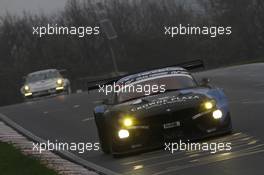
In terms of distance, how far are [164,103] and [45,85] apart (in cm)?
2466

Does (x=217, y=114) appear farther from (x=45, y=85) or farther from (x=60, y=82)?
(x=60, y=82)

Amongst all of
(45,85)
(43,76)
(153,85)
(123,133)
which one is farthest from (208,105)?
(43,76)

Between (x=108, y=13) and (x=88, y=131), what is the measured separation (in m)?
71.0

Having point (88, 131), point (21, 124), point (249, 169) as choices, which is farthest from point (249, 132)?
point (21, 124)

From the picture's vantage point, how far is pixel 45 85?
123 feet

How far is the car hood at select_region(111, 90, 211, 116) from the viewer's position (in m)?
12.9

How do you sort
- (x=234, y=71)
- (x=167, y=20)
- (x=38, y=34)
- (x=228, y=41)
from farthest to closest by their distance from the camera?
(x=38, y=34) < (x=167, y=20) < (x=228, y=41) < (x=234, y=71)

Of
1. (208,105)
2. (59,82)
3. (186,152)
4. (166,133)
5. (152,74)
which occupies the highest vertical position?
(59,82)

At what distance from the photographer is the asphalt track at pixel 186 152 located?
11.1m

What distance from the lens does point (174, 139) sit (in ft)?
42.3

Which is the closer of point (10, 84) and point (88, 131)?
point (88, 131)

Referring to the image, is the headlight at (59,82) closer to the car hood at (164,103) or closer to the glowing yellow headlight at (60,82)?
the glowing yellow headlight at (60,82)

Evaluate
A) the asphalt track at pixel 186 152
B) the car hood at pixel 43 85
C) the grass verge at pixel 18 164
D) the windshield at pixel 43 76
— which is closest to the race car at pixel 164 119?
the asphalt track at pixel 186 152

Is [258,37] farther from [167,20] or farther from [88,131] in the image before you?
[88,131]
